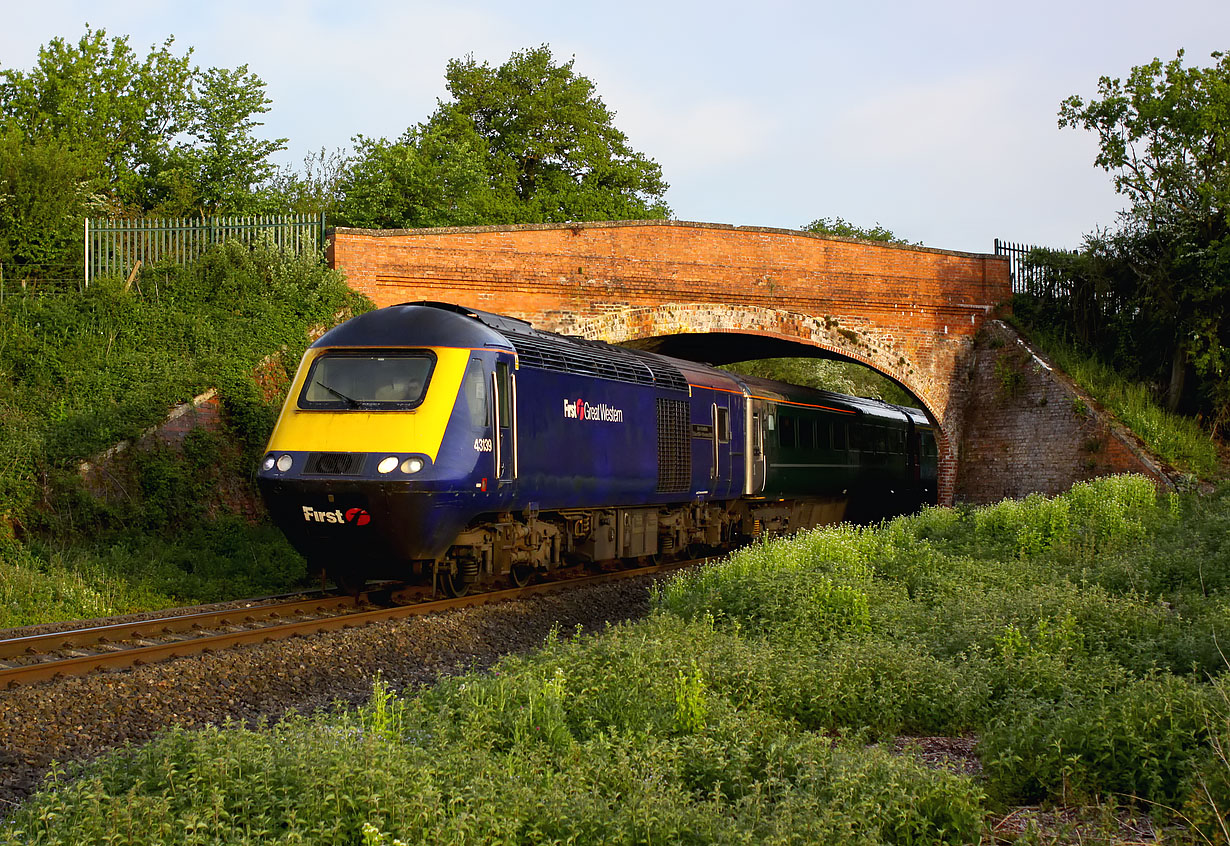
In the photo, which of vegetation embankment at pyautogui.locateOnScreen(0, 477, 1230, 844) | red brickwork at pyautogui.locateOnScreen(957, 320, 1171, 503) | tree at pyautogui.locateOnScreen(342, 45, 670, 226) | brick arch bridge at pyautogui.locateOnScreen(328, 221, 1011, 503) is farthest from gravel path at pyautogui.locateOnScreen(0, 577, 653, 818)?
tree at pyautogui.locateOnScreen(342, 45, 670, 226)

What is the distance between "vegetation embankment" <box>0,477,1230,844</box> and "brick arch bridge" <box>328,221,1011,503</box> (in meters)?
11.9

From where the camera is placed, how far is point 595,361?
13430 mm

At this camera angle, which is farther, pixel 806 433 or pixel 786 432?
pixel 806 433

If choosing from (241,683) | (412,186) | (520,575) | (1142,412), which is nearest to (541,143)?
(412,186)

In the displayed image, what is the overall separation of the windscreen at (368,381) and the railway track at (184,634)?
2.09m

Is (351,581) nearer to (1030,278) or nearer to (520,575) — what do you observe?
(520,575)

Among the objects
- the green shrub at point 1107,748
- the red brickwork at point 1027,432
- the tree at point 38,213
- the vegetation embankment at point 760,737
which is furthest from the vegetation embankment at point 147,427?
the red brickwork at point 1027,432

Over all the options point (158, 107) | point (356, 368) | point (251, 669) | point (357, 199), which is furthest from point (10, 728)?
point (158, 107)

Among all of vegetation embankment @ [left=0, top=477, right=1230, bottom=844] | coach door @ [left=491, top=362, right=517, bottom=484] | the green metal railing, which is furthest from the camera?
the green metal railing

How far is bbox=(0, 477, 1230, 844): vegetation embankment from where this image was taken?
420 cm

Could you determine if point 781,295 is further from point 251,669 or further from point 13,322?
point 251,669

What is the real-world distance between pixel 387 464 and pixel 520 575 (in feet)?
10.7

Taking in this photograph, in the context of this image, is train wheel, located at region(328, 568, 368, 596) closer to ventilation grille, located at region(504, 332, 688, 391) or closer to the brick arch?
ventilation grille, located at region(504, 332, 688, 391)

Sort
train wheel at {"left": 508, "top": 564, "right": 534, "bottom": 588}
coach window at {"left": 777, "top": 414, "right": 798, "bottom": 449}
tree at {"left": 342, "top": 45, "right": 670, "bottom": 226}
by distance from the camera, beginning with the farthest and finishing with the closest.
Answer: tree at {"left": 342, "top": 45, "right": 670, "bottom": 226} < coach window at {"left": 777, "top": 414, "right": 798, "bottom": 449} < train wheel at {"left": 508, "top": 564, "right": 534, "bottom": 588}
